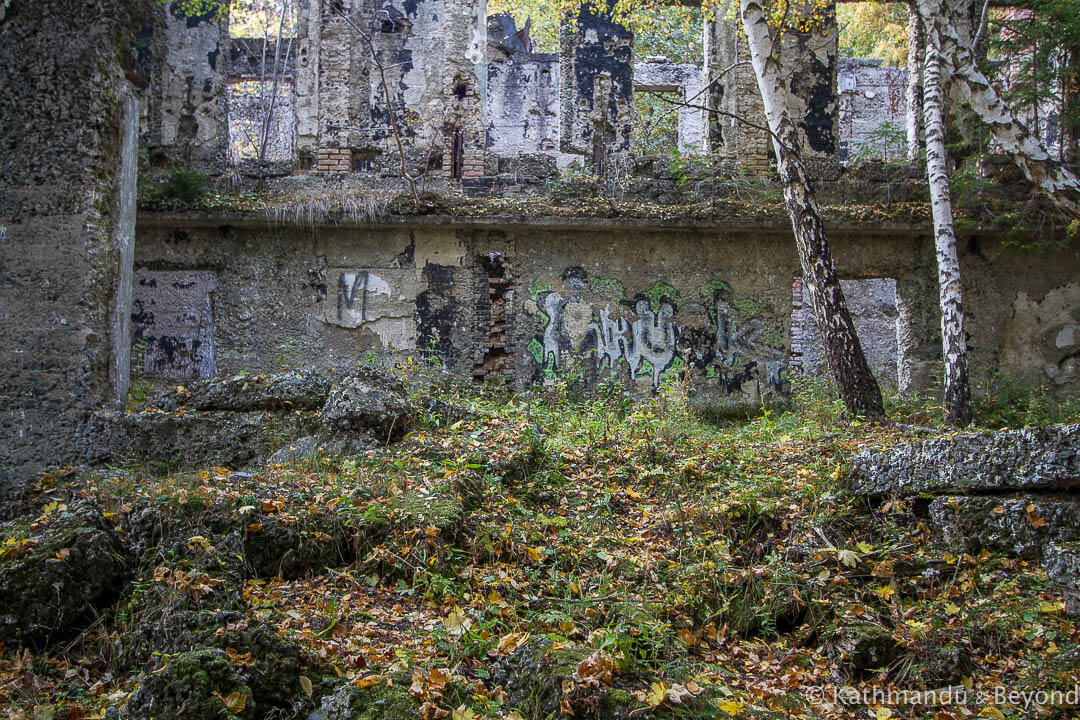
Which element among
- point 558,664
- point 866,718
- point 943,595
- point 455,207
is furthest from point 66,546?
point 455,207

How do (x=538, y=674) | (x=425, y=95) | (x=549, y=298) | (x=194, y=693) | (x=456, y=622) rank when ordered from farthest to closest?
(x=425, y=95) < (x=549, y=298) < (x=456, y=622) < (x=538, y=674) < (x=194, y=693)

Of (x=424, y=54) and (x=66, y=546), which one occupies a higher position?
(x=424, y=54)

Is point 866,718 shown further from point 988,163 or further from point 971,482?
point 988,163

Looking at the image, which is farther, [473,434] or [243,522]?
[473,434]

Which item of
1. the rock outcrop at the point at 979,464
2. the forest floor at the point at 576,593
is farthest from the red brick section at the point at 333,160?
the rock outcrop at the point at 979,464

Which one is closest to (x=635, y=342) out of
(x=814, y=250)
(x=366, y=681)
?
(x=814, y=250)

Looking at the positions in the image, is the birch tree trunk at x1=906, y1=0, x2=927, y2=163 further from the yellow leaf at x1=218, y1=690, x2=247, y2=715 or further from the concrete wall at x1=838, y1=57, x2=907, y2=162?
the yellow leaf at x1=218, y1=690, x2=247, y2=715

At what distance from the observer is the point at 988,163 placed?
11.6 m

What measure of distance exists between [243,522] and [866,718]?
3.16m

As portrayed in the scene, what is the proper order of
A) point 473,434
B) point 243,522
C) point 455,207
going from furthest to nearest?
point 455,207
point 473,434
point 243,522

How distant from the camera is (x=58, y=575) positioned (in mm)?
4051

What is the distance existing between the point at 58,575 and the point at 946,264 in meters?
8.30

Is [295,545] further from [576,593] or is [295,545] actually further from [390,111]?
[390,111]

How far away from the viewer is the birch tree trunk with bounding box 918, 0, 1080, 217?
22.8 feet
